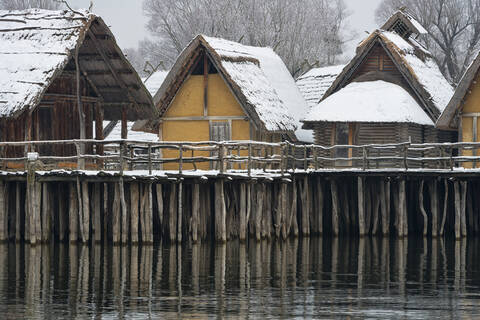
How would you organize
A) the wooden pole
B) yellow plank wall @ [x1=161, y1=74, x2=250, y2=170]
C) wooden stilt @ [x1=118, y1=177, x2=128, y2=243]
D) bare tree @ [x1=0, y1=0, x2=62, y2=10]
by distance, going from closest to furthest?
wooden stilt @ [x1=118, y1=177, x2=128, y2=243] < the wooden pole < yellow plank wall @ [x1=161, y1=74, x2=250, y2=170] < bare tree @ [x1=0, y1=0, x2=62, y2=10]

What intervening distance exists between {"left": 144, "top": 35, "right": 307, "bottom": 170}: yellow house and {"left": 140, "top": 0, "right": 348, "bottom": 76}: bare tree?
2230 centimetres

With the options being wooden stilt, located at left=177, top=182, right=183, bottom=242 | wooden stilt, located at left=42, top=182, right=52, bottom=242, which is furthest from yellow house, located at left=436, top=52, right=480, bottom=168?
wooden stilt, located at left=42, top=182, right=52, bottom=242

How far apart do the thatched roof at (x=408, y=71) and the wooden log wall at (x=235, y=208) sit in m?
3.65

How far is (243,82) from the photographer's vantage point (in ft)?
145

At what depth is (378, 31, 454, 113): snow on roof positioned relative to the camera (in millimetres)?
45219

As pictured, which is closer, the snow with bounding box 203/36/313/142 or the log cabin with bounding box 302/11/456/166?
the snow with bounding box 203/36/313/142

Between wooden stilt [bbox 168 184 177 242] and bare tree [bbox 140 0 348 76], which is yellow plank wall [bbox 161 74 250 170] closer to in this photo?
wooden stilt [bbox 168 184 177 242]

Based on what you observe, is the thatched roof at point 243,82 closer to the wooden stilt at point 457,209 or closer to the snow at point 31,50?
the snow at point 31,50

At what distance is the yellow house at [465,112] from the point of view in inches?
1635

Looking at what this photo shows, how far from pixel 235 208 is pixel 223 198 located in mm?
2188

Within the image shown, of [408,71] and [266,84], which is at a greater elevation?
[408,71]

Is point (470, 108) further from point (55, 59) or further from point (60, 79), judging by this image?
point (55, 59)

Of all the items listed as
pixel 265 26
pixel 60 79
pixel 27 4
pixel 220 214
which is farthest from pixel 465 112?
pixel 27 4

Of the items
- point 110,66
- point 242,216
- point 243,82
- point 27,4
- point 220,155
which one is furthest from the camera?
point 27,4
